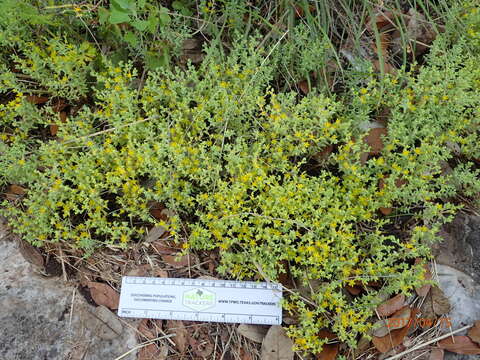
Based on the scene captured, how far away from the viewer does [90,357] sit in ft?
7.81

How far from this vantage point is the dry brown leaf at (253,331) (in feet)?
8.14

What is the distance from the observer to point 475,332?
2488mm

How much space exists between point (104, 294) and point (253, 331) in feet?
3.19

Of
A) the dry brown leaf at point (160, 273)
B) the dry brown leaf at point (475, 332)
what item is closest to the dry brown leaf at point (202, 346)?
the dry brown leaf at point (160, 273)

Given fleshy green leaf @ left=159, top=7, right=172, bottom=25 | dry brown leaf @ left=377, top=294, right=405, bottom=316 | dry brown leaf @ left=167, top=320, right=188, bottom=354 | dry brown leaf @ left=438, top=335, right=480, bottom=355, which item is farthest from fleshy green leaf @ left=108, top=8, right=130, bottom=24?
dry brown leaf @ left=438, top=335, right=480, bottom=355

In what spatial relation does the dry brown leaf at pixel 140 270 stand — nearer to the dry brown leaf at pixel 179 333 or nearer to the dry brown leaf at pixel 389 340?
the dry brown leaf at pixel 179 333

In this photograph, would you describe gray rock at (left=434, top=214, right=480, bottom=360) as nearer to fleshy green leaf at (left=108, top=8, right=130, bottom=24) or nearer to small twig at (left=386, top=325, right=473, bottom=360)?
small twig at (left=386, top=325, right=473, bottom=360)

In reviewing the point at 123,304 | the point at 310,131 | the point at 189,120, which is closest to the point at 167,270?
the point at 123,304

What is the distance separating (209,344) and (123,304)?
1.94ft

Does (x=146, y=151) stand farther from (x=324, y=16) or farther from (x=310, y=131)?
(x=324, y=16)

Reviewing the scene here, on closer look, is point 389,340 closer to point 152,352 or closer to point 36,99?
point 152,352

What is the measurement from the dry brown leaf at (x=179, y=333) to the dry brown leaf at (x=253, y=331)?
1.11 ft

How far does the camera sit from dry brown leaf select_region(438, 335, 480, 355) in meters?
2.45

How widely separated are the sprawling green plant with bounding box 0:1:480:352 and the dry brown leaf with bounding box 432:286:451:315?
18 centimetres
